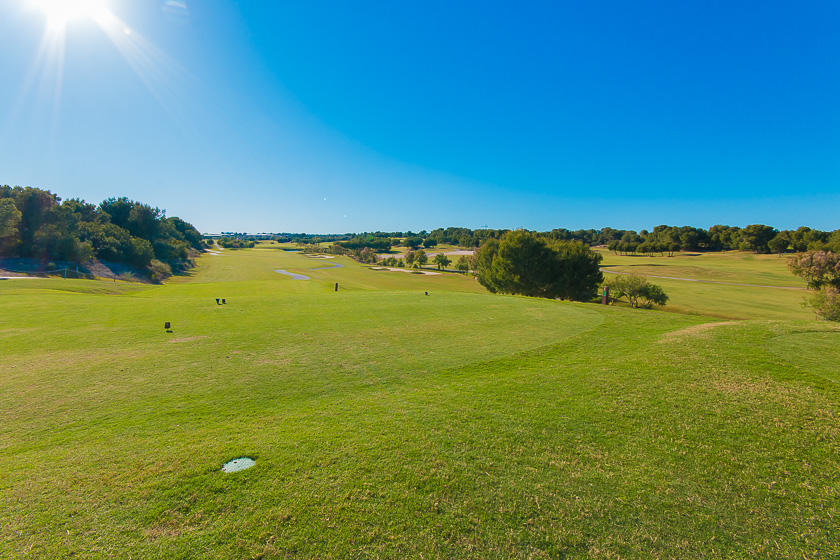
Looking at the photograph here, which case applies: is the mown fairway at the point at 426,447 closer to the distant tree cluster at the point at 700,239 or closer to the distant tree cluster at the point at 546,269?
the distant tree cluster at the point at 546,269

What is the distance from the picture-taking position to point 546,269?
38.9 meters

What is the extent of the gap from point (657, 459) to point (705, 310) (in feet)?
137

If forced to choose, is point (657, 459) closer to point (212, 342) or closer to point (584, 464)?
point (584, 464)

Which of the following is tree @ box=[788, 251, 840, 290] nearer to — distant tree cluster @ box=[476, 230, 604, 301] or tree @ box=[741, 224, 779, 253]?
distant tree cluster @ box=[476, 230, 604, 301]

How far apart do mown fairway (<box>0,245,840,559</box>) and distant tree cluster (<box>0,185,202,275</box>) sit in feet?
156

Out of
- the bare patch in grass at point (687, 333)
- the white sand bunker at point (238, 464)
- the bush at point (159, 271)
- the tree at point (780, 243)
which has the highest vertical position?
the tree at point (780, 243)

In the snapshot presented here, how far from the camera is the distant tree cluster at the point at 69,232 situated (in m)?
41.2

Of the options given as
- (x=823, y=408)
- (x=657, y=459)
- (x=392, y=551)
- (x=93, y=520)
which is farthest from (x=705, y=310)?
(x=93, y=520)

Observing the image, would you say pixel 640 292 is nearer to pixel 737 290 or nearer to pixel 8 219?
pixel 737 290

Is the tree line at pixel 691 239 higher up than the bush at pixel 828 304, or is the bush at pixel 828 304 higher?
the tree line at pixel 691 239

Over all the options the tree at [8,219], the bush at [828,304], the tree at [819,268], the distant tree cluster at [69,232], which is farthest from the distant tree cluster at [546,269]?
the tree at [8,219]

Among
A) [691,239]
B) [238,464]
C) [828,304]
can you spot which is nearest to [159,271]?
[238,464]

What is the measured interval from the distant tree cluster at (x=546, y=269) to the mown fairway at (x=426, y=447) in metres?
29.4

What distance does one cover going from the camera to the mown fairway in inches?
134
